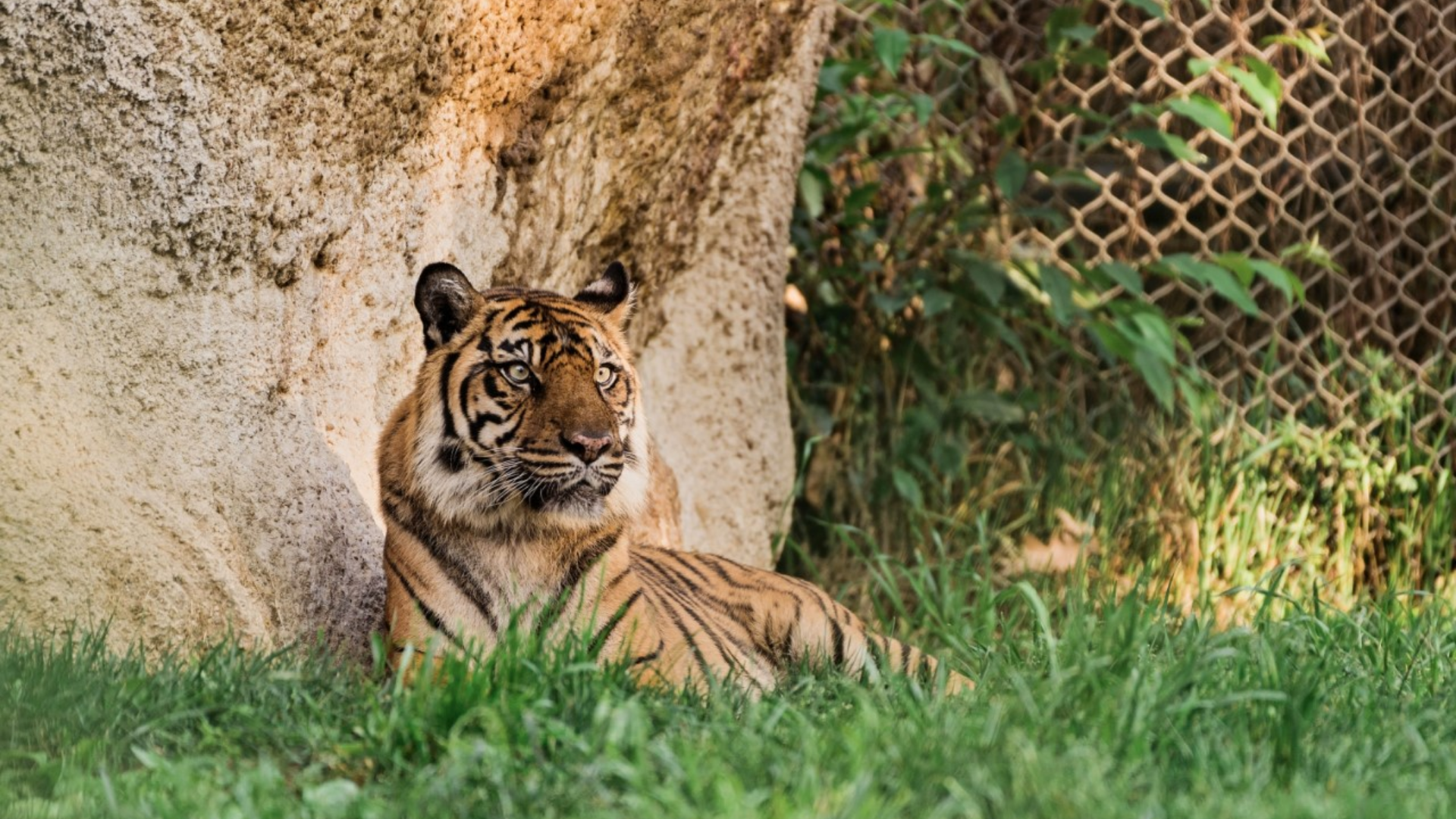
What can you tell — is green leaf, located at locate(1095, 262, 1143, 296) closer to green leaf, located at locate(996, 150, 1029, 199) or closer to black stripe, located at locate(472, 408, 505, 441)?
green leaf, located at locate(996, 150, 1029, 199)

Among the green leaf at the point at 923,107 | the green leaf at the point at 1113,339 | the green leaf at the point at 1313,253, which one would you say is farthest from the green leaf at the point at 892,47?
the green leaf at the point at 1313,253

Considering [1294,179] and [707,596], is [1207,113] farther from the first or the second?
[707,596]

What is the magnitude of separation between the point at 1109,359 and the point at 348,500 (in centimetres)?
315

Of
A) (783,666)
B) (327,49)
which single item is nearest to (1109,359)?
(783,666)

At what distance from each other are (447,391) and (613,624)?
2.08 ft

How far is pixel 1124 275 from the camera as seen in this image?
5340 mm

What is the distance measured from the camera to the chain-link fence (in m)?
6.00

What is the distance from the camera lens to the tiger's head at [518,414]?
334 cm

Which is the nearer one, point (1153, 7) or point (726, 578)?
point (726, 578)

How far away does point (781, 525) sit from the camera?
537cm

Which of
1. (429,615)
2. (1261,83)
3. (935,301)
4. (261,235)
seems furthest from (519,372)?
(1261,83)

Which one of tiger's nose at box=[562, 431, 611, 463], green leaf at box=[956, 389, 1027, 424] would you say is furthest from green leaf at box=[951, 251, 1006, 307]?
tiger's nose at box=[562, 431, 611, 463]

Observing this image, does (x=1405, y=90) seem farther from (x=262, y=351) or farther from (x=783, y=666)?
(x=262, y=351)

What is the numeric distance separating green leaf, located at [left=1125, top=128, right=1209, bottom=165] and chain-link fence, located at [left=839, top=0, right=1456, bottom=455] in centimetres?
53
